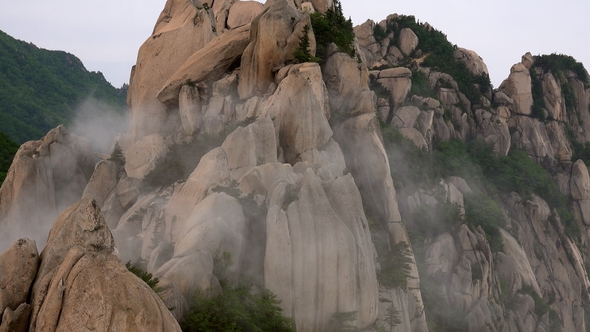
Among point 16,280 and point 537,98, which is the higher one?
point 537,98

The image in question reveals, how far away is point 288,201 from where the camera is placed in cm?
2447

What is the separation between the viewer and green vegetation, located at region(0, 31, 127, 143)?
66438mm

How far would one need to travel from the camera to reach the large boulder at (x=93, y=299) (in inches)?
537

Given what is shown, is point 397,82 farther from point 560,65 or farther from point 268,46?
point 268,46

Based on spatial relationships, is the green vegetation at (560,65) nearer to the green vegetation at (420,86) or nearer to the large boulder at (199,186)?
the green vegetation at (420,86)

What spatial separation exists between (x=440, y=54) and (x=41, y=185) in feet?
172

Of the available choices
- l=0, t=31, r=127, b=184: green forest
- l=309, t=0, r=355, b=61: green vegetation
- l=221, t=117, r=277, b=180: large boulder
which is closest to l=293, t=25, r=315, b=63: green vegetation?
l=309, t=0, r=355, b=61: green vegetation

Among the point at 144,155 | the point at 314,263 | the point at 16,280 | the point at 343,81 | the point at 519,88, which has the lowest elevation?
the point at 16,280

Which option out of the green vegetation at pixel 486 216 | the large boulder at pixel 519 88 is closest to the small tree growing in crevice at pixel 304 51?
the green vegetation at pixel 486 216

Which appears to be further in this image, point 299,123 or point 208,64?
point 208,64

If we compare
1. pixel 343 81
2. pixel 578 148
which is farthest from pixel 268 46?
pixel 578 148

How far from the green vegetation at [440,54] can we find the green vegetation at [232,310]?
2181 inches

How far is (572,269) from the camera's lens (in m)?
64.8

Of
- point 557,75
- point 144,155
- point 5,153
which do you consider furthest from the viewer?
point 557,75
